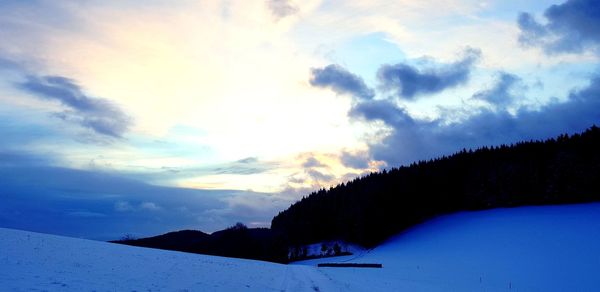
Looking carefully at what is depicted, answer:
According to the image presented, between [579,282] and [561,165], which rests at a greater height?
[561,165]

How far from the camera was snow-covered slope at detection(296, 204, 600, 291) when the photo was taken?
37406 mm

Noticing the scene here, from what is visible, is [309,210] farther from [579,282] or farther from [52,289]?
[52,289]

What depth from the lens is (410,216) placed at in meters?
86.4

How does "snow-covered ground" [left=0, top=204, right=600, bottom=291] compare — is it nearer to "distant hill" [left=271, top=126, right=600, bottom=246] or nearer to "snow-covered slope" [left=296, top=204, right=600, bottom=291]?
"snow-covered slope" [left=296, top=204, right=600, bottom=291]

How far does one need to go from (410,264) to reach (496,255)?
9.15m

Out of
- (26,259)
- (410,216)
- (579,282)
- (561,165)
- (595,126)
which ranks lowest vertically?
(579,282)

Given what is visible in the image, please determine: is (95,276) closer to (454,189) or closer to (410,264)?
(410,264)

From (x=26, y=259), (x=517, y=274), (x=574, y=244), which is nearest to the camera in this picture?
(x=26, y=259)

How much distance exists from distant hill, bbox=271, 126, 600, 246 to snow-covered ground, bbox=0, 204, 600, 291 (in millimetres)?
2967

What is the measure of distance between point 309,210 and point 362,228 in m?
25.6

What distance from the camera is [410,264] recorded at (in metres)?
55.3

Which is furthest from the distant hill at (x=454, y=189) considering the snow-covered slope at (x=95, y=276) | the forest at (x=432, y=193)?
the snow-covered slope at (x=95, y=276)

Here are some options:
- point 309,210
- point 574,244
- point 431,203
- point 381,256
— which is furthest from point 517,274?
point 309,210

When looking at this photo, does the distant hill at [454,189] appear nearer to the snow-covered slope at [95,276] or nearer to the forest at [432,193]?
the forest at [432,193]
